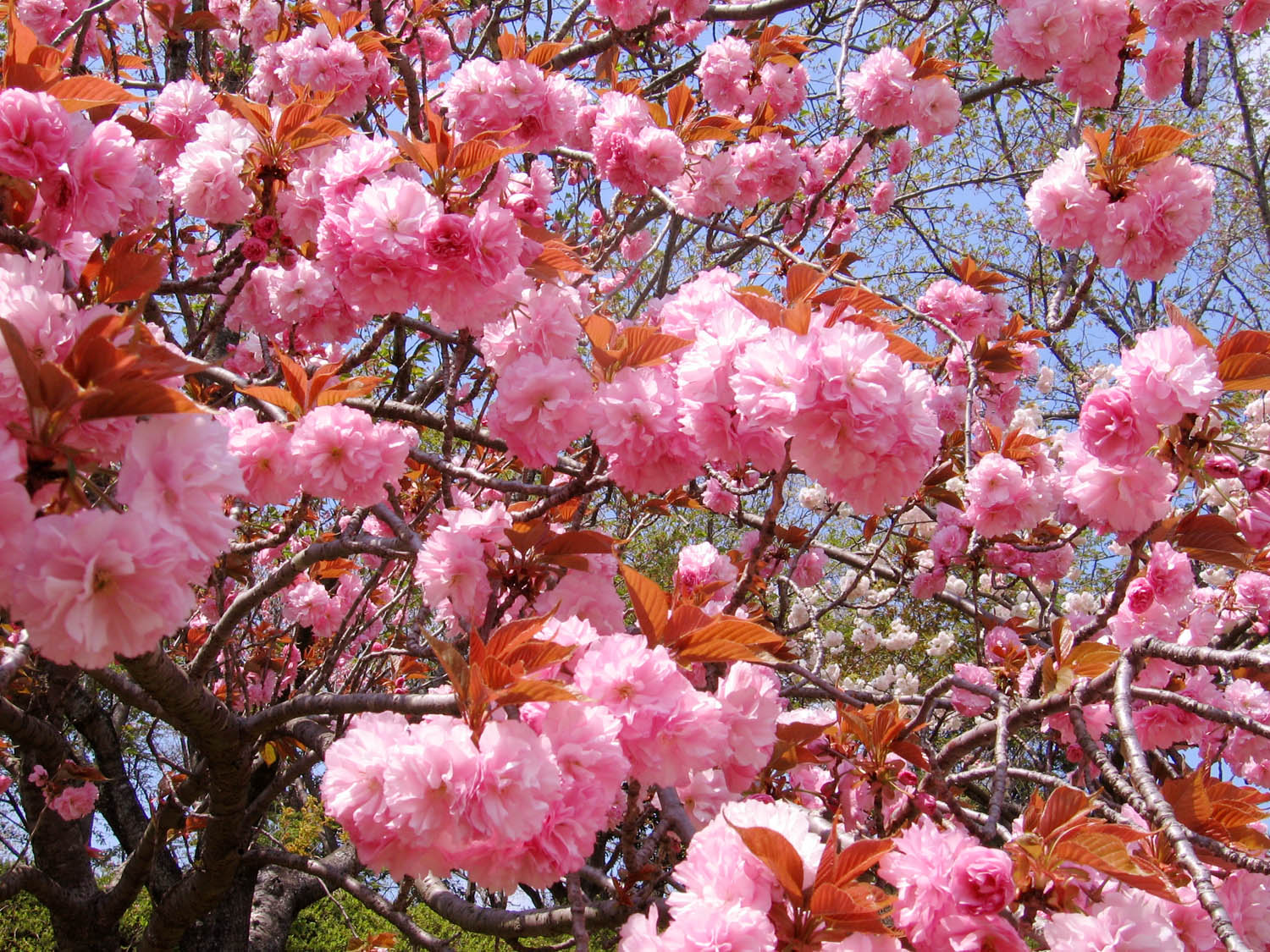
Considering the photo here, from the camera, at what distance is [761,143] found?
3.18 metres

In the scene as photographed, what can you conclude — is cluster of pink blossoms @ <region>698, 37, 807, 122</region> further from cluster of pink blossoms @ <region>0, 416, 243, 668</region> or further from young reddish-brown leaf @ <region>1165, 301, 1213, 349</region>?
cluster of pink blossoms @ <region>0, 416, 243, 668</region>

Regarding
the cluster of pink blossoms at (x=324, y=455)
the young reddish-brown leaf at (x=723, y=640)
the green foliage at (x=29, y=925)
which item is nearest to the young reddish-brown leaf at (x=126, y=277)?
the cluster of pink blossoms at (x=324, y=455)

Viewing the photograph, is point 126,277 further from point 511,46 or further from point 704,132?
point 704,132

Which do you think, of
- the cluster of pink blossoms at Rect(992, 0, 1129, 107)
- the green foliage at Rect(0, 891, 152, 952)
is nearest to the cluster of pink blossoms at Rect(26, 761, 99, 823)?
the green foliage at Rect(0, 891, 152, 952)

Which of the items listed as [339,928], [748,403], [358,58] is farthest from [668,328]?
[339,928]

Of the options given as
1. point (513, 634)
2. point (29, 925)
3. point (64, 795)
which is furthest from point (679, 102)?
point (29, 925)

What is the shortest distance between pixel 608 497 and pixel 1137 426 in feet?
4.93

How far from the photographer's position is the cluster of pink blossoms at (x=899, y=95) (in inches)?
120

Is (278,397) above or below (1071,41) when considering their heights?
below

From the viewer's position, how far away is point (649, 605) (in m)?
1.21

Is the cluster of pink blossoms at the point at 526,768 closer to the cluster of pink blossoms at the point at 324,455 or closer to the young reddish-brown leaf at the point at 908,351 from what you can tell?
the cluster of pink blossoms at the point at 324,455

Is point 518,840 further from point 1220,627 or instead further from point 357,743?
point 1220,627

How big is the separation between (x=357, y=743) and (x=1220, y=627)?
9.97 feet

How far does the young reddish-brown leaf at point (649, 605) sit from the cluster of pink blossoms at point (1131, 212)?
160cm
